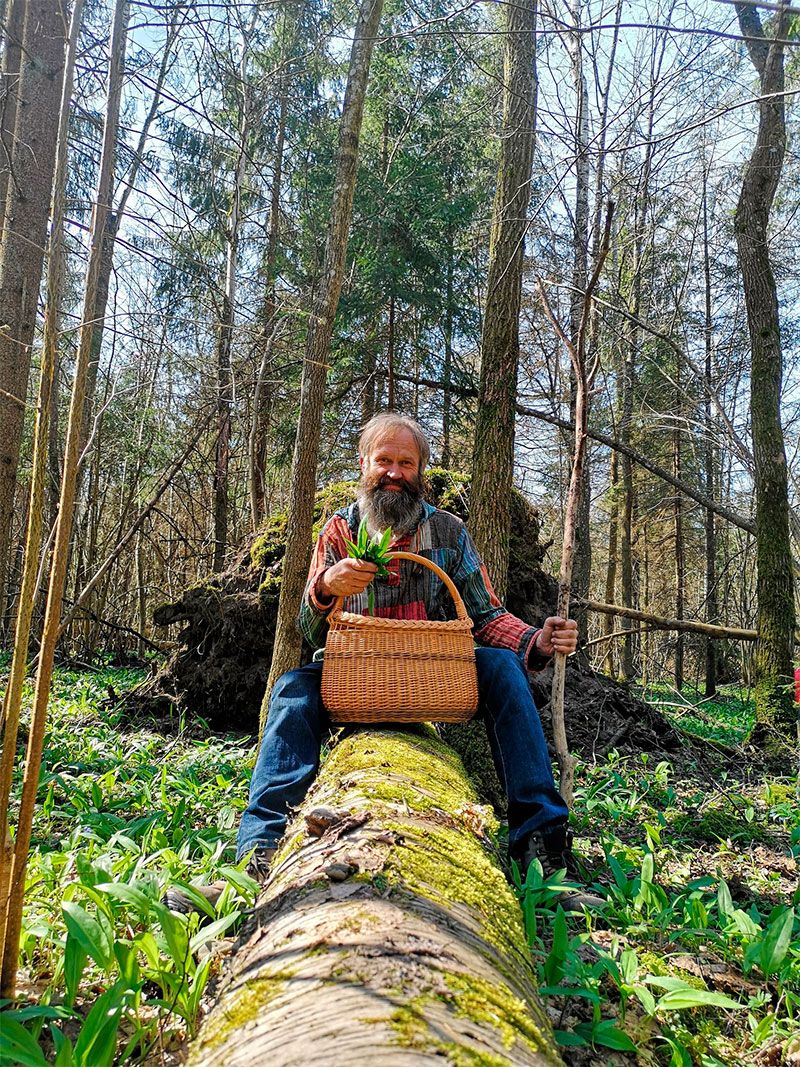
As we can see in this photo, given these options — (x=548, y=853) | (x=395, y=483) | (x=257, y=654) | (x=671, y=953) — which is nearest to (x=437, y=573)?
(x=395, y=483)

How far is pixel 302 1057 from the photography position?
83cm

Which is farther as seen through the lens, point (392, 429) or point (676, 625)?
point (676, 625)

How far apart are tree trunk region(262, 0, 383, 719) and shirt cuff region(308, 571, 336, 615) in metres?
1.24

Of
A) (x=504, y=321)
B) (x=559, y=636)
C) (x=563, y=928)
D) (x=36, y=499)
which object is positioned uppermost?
(x=504, y=321)

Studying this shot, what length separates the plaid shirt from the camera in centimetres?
306

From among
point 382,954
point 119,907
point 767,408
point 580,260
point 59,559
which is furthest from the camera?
point 580,260

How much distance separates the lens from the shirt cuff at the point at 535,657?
2.94 metres

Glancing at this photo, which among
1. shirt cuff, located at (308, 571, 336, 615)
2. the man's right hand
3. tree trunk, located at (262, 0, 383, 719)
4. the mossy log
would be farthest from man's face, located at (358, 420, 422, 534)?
the mossy log

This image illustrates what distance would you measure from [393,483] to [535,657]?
105cm

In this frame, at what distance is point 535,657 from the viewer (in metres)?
2.97

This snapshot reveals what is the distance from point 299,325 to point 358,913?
26.7 feet

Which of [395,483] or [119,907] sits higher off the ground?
[395,483]

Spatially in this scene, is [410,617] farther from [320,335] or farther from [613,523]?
[613,523]

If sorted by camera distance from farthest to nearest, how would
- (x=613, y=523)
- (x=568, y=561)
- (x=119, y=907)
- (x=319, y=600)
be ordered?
(x=613, y=523), (x=319, y=600), (x=568, y=561), (x=119, y=907)
